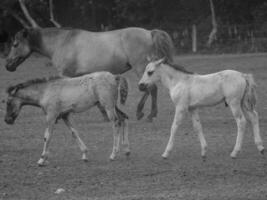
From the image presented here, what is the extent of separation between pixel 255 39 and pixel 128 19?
8059mm

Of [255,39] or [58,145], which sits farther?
[255,39]

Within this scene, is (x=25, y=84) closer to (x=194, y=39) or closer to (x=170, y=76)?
(x=170, y=76)

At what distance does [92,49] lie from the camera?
15.9 m

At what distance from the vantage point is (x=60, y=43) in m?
16.0

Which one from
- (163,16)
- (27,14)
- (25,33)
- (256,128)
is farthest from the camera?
(163,16)

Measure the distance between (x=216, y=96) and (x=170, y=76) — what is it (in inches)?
29.9

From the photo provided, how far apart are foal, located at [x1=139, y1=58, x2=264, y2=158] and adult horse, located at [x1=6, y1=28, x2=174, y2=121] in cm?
446

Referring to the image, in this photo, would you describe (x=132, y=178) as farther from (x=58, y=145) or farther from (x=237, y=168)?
(x=58, y=145)

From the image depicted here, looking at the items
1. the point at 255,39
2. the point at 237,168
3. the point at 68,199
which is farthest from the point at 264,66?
the point at 68,199

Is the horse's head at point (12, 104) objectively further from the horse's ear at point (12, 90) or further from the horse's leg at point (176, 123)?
the horse's leg at point (176, 123)

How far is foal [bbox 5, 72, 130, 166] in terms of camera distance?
1125 centimetres

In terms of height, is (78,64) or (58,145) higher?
(78,64)

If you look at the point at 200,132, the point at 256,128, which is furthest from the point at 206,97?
the point at 256,128

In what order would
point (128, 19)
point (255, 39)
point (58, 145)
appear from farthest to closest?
point (128, 19) → point (255, 39) → point (58, 145)
